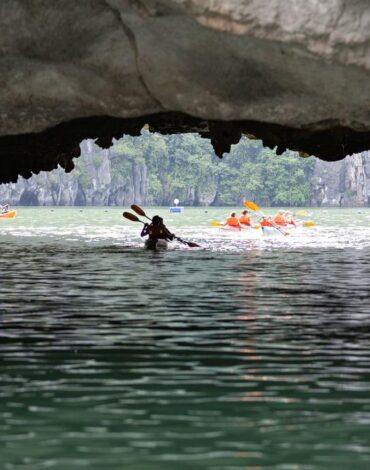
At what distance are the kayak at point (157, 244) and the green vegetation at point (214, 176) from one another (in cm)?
10272

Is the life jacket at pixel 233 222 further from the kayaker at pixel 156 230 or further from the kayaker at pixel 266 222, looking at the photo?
the kayaker at pixel 156 230

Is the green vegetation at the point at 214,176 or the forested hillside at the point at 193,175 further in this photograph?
the green vegetation at the point at 214,176

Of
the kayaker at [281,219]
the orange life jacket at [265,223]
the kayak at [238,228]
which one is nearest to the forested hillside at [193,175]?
the kayak at [238,228]

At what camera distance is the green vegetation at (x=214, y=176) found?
132 metres

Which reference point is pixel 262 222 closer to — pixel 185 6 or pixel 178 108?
pixel 178 108

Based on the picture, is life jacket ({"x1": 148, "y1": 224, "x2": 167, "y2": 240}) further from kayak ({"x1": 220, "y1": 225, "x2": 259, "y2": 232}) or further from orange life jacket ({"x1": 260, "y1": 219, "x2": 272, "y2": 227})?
kayak ({"x1": 220, "y1": 225, "x2": 259, "y2": 232})

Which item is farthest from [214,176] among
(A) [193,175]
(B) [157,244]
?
(B) [157,244]

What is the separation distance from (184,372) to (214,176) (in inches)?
4993

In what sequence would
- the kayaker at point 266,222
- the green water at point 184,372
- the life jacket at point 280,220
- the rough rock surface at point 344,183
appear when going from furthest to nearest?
→ the rough rock surface at point 344,183, the life jacket at point 280,220, the kayaker at point 266,222, the green water at point 184,372

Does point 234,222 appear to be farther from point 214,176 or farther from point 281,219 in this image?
point 214,176

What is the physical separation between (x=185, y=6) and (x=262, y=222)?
85.6 ft

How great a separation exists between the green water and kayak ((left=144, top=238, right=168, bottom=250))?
362 inches

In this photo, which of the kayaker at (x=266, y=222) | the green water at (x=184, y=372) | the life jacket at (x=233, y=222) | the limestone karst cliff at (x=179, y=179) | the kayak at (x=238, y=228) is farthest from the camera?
the limestone karst cliff at (x=179, y=179)

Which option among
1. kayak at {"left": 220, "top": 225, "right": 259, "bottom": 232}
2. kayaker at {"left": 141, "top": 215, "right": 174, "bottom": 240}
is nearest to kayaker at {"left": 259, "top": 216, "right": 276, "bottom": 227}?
kayak at {"left": 220, "top": 225, "right": 259, "bottom": 232}
